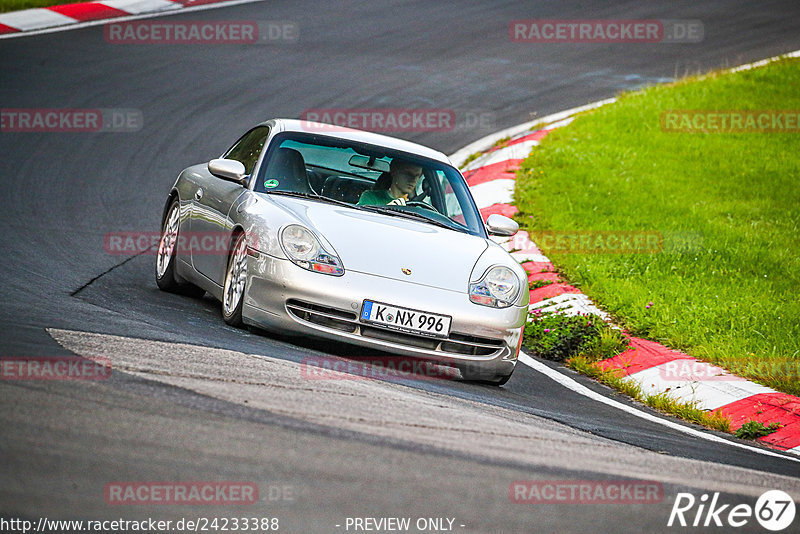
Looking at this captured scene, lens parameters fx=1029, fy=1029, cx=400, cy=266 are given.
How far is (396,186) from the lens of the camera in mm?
7195

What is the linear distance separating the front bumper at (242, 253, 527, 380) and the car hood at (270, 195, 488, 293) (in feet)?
0.29

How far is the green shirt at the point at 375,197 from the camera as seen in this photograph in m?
7.00

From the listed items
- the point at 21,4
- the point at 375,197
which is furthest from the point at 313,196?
the point at 21,4

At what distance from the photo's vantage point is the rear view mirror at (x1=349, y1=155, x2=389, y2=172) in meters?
7.25

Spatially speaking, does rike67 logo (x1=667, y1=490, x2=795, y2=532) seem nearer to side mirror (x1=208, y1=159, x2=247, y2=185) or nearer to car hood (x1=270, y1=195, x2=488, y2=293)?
car hood (x1=270, y1=195, x2=488, y2=293)

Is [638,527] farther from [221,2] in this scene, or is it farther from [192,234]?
[221,2]

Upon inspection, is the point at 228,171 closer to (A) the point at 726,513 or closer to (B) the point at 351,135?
(B) the point at 351,135

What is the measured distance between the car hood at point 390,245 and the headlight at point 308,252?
5cm

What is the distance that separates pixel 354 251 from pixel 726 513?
294 centimetres

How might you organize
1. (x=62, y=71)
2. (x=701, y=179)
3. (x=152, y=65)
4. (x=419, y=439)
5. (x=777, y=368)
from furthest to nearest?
(x=152, y=65), (x=62, y=71), (x=701, y=179), (x=777, y=368), (x=419, y=439)

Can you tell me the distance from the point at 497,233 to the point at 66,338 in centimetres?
344

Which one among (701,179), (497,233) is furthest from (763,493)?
(701,179)

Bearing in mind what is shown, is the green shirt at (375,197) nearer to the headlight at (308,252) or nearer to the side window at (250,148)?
the side window at (250,148)

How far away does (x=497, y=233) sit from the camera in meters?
7.17
